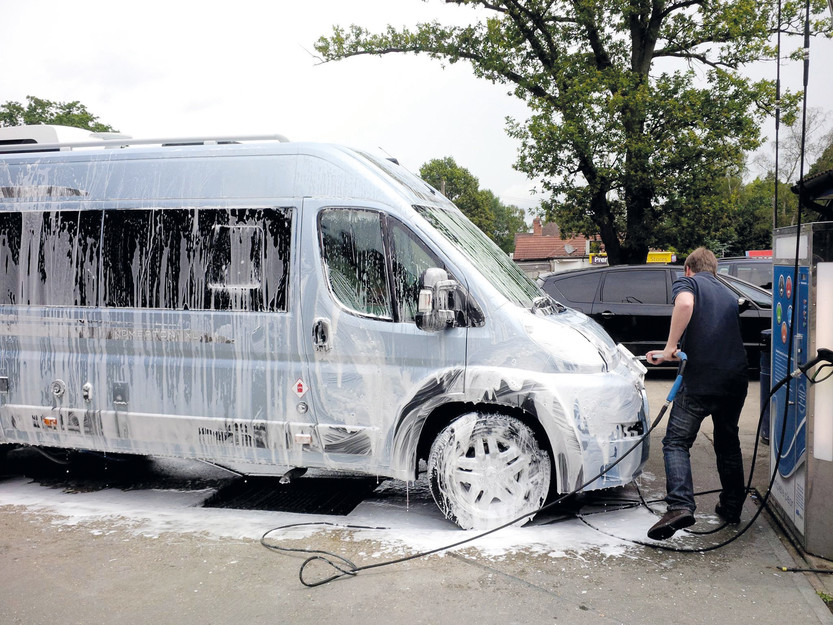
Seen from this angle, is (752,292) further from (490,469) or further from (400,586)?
(400,586)

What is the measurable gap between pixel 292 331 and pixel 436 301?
1.02 meters

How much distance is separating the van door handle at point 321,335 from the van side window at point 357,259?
0.18 metres

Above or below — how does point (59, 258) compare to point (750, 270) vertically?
below

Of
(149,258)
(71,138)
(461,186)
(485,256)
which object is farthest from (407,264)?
(461,186)

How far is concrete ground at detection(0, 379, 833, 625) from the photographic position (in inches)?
150

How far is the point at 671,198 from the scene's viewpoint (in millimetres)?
19500

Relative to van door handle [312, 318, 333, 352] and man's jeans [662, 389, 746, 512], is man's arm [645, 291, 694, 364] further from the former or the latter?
van door handle [312, 318, 333, 352]

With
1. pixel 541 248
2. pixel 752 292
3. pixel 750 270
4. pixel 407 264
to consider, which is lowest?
pixel 752 292

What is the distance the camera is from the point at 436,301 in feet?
15.6

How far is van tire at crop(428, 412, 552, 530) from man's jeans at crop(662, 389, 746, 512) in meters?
0.73

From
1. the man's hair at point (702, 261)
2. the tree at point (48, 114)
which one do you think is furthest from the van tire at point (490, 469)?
the tree at point (48, 114)

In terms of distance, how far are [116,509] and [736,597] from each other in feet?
13.2

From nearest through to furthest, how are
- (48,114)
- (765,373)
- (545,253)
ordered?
1. (765,373)
2. (48,114)
3. (545,253)

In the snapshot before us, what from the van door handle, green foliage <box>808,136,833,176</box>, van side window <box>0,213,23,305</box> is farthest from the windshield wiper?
green foliage <box>808,136,833,176</box>
